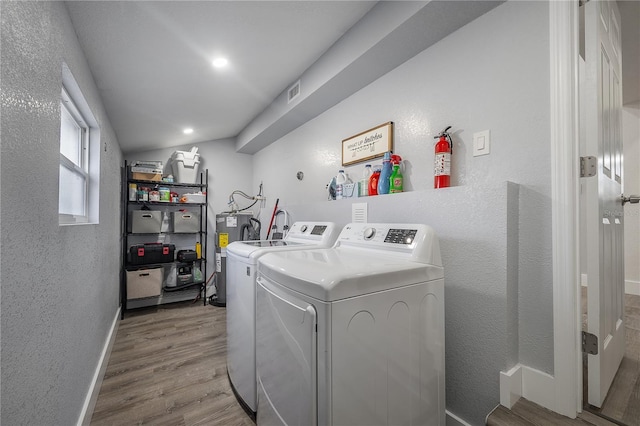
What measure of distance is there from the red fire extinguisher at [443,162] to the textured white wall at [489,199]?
65 mm

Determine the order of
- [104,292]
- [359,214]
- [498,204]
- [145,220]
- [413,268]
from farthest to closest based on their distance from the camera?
[145,220] → [104,292] → [359,214] → [498,204] → [413,268]

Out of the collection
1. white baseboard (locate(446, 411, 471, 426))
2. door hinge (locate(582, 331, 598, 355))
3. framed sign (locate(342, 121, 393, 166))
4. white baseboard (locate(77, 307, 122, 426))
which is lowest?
white baseboard (locate(77, 307, 122, 426))

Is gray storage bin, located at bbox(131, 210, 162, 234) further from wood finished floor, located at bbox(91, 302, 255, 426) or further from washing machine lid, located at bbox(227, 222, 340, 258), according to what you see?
washing machine lid, located at bbox(227, 222, 340, 258)

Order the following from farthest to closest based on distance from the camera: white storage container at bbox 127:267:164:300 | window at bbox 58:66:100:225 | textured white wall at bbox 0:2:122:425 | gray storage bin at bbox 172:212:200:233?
gray storage bin at bbox 172:212:200:233 < white storage container at bbox 127:267:164:300 < window at bbox 58:66:100:225 < textured white wall at bbox 0:2:122:425

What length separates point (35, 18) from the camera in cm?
92

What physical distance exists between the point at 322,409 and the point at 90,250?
178 centimetres

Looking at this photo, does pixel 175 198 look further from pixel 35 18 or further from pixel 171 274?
pixel 35 18

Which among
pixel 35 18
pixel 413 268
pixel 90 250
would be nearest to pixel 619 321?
pixel 413 268

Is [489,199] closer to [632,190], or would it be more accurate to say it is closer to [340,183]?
[340,183]

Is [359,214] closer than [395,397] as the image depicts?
No

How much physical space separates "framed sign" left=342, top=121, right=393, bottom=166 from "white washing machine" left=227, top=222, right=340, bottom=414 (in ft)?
2.04

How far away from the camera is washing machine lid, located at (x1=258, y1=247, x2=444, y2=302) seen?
84 centimetres

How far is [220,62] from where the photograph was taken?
203 cm

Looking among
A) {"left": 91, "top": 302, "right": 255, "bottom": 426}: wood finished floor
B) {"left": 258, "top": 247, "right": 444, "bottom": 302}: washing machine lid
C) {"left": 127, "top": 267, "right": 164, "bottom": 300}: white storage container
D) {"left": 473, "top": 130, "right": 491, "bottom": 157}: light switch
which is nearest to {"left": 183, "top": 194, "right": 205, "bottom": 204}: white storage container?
{"left": 127, "top": 267, "right": 164, "bottom": 300}: white storage container
